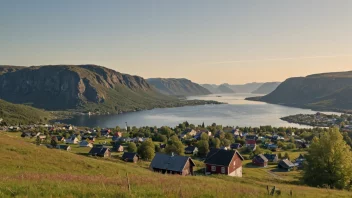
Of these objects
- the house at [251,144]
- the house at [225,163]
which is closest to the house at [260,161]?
the house at [251,144]

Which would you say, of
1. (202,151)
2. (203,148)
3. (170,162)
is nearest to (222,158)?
(170,162)

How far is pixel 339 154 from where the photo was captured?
3309 centimetres

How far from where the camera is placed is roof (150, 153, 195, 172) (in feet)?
155

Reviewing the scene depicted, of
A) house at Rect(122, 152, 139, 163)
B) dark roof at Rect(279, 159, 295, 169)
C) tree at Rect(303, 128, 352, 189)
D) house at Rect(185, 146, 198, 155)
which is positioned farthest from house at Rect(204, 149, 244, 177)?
house at Rect(185, 146, 198, 155)

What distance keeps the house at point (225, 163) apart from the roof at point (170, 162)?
18.0 feet

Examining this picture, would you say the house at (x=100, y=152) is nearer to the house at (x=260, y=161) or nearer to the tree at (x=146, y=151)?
the tree at (x=146, y=151)

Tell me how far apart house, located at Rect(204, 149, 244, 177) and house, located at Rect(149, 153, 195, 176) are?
5511mm

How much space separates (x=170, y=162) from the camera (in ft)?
160

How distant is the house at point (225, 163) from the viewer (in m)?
51.0

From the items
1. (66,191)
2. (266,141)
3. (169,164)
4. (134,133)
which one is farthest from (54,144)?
(66,191)

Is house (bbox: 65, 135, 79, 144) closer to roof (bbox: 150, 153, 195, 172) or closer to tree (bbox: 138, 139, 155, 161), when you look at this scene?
tree (bbox: 138, 139, 155, 161)

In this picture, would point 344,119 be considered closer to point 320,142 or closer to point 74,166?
point 320,142

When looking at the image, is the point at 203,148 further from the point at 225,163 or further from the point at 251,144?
the point at 225,163

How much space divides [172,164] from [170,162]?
54 cm
